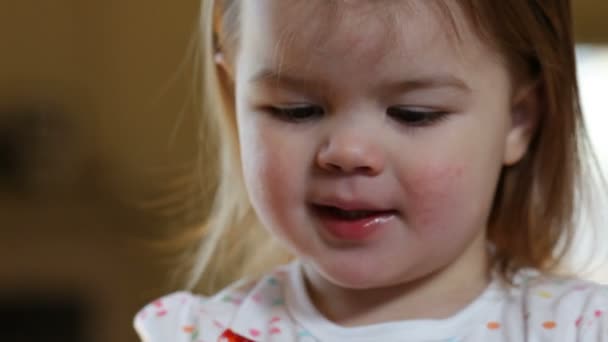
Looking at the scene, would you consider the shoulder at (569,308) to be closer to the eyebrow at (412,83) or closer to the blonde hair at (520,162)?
the blonde hair at (520,162)

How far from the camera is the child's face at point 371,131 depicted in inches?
27.5

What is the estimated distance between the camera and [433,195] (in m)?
0.73

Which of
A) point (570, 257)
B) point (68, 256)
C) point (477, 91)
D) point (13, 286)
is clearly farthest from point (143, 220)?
point (477, 91)

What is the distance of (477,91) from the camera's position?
0.73 m

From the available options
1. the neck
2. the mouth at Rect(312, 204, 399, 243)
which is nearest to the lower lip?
the mouth at Rect(312, 204, 399, 243)

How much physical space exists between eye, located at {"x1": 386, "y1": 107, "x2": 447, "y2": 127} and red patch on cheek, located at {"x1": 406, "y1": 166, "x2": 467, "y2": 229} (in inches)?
1.5

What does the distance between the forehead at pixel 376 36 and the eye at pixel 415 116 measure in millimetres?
37

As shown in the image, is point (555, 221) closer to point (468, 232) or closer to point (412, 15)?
point (468, 232)

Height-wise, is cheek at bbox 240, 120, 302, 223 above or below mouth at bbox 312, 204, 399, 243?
above

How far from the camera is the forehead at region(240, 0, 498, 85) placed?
69 centimetres

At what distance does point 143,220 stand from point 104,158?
0.25m

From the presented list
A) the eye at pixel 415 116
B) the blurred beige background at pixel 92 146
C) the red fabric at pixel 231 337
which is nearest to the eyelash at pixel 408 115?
the eye at pixel 415 116

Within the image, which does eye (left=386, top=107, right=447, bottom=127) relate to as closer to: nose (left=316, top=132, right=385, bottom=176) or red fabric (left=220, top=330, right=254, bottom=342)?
nose (left=316, top=132, right=385, bottom=176)

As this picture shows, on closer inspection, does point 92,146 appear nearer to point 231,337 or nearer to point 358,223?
point 231,337
